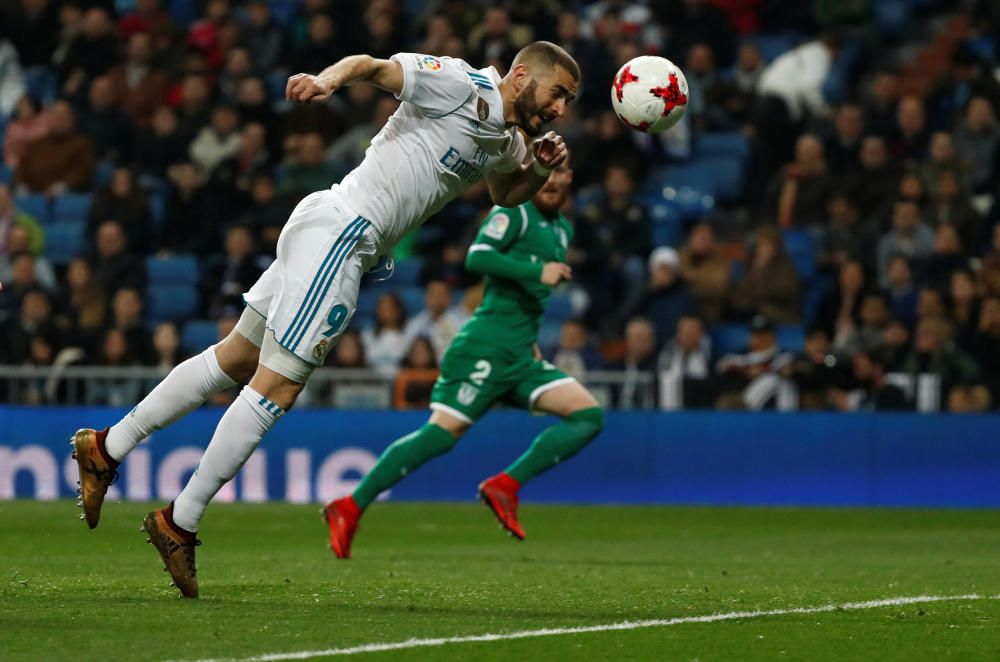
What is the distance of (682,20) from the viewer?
19.1 metres

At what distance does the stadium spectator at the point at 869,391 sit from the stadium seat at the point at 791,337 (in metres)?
1.11

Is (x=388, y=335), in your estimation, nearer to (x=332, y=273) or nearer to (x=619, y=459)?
(x=619, y=459)

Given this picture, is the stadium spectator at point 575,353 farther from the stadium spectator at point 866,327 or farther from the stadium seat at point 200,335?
the stadium seat at point 200,335

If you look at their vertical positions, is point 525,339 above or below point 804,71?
below

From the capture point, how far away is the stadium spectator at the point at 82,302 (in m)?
17.0

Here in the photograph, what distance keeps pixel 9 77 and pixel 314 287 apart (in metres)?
15.9

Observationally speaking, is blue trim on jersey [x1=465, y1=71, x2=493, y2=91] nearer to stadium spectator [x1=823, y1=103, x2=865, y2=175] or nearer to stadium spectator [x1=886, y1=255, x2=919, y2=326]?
stadium spectator [x1=886, y1=255, x2=919, y2=326]

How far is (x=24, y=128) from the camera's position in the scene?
1986 centimetres

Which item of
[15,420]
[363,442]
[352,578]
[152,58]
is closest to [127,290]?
[15,420]

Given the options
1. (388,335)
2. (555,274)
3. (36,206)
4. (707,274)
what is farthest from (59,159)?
(555,274)

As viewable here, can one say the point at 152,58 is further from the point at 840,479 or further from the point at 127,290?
the point at 840,479

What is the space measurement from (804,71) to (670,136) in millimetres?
1589

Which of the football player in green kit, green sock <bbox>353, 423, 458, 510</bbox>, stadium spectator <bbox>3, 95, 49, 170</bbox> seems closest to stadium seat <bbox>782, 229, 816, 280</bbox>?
the football player in green kit

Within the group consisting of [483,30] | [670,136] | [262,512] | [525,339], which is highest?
[483,30]
